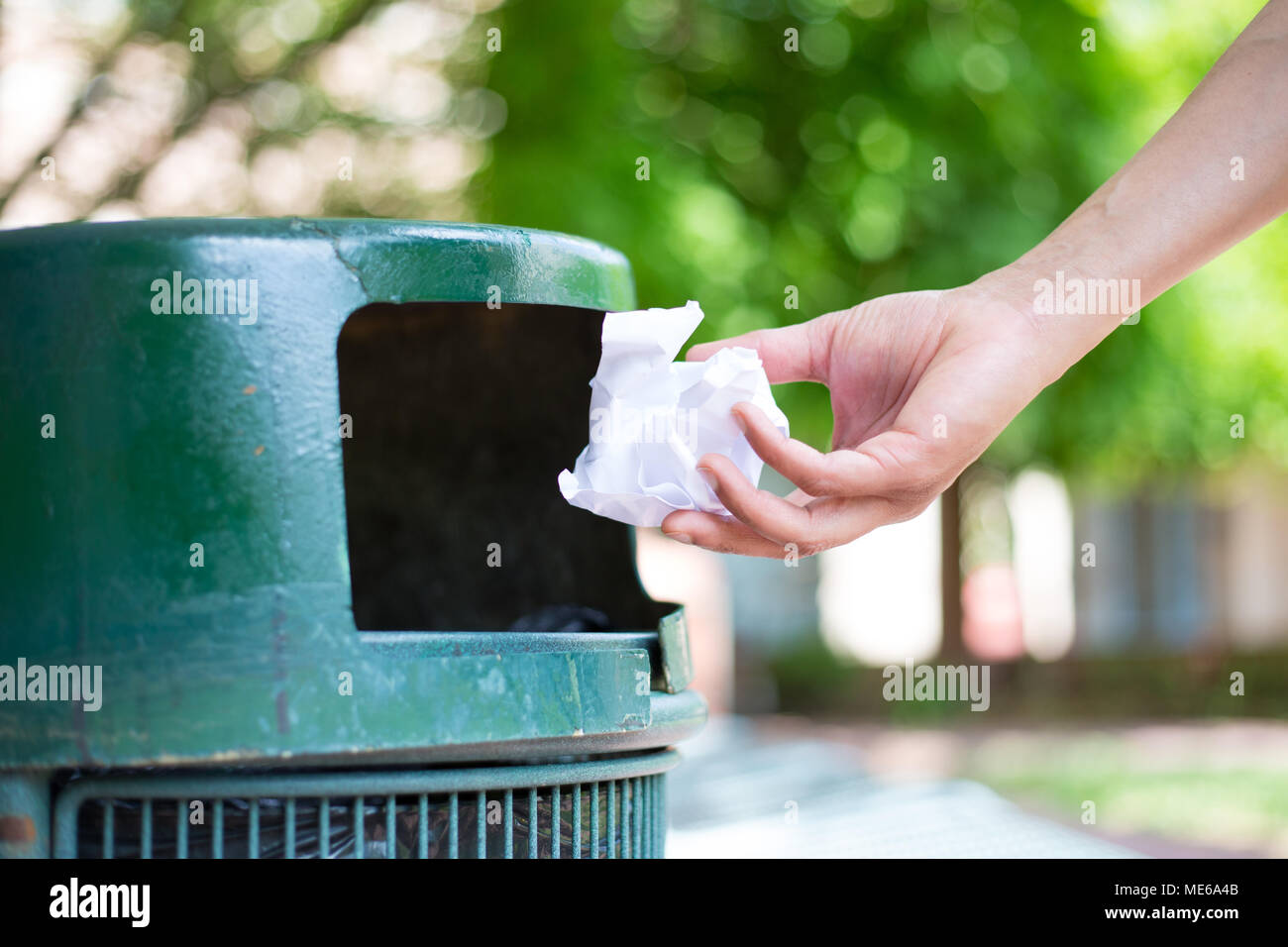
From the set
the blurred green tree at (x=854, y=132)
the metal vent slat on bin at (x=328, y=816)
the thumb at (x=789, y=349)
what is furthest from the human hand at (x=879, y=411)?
the blurred green tree at (x=854, y=132)

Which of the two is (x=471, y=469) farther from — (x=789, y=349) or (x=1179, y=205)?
(x=1179, y=205)

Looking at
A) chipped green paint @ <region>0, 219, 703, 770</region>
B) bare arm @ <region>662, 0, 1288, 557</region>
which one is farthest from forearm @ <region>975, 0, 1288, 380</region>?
chipped green paint @ <region>0, 219, 703, 770</region>

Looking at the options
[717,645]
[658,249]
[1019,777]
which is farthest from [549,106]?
[717,645]

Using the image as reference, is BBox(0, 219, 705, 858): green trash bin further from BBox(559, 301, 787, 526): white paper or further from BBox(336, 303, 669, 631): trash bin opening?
BBox(336, 303, 669, 631): trash bin opening

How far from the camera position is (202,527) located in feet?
5.00

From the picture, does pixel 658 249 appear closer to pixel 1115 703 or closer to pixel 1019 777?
pixel 1019 777

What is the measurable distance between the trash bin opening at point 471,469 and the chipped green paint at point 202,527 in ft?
2.64

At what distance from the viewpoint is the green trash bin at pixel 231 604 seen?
1501 millimetres

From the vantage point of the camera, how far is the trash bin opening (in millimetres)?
2510

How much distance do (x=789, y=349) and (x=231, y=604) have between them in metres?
0.90

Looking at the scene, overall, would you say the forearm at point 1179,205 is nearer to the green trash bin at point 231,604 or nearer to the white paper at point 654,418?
the white paper at point 654,418

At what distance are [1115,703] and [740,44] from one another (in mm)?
8630

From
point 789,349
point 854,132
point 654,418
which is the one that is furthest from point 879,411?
point 854,132

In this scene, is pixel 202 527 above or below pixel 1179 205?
below
